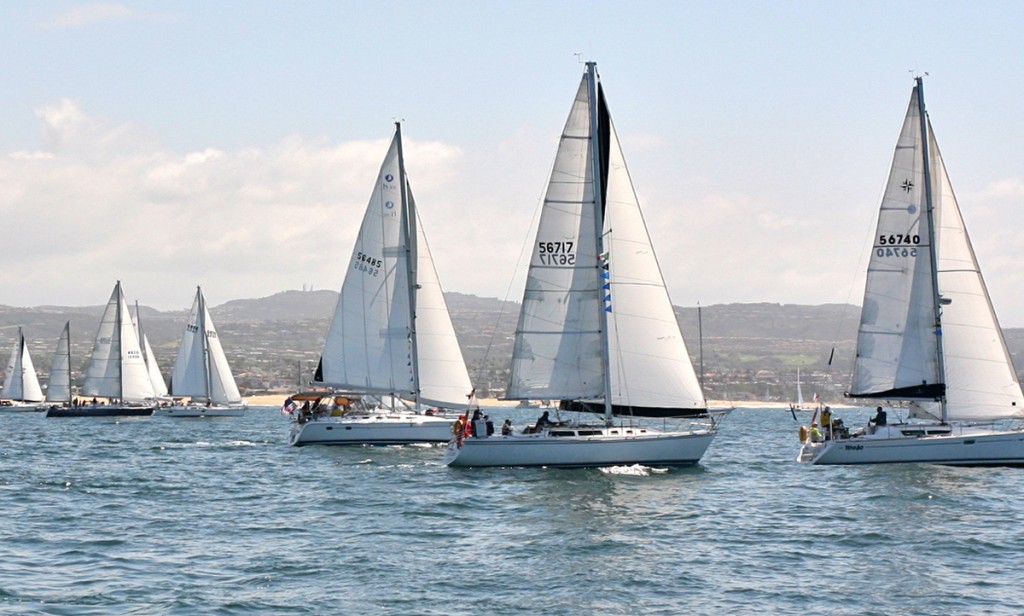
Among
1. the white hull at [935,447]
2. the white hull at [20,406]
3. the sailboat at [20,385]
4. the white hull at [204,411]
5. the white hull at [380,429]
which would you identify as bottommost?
the white hull at [935,447]

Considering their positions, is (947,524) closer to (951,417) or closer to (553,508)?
(553,508)

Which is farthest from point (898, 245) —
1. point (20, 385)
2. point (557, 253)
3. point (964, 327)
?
point (20, 385)

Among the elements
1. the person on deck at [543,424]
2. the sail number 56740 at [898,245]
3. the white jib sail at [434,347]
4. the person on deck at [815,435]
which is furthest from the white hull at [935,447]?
the white jib sail at [434,347]

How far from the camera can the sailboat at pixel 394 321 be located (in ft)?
179

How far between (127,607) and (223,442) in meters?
43.7

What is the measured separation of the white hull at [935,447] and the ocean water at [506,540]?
1.92 feet

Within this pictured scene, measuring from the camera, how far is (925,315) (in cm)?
4206

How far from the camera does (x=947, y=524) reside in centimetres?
3027

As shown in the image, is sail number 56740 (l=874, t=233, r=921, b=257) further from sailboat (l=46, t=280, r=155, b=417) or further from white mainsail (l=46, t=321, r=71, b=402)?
white mainsail (l=46, t=321, r=71, b=402)

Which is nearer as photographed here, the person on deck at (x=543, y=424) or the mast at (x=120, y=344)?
the person on deck at (x=543, y=424)

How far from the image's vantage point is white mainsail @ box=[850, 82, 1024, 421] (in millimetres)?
41781

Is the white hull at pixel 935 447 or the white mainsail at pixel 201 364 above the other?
the white mainsail at pixel 201 364

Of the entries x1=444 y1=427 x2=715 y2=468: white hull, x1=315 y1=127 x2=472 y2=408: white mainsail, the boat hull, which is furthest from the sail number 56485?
the boat hull

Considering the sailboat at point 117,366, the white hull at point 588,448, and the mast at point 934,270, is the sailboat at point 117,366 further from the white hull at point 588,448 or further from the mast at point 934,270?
the mast at point 934,270
